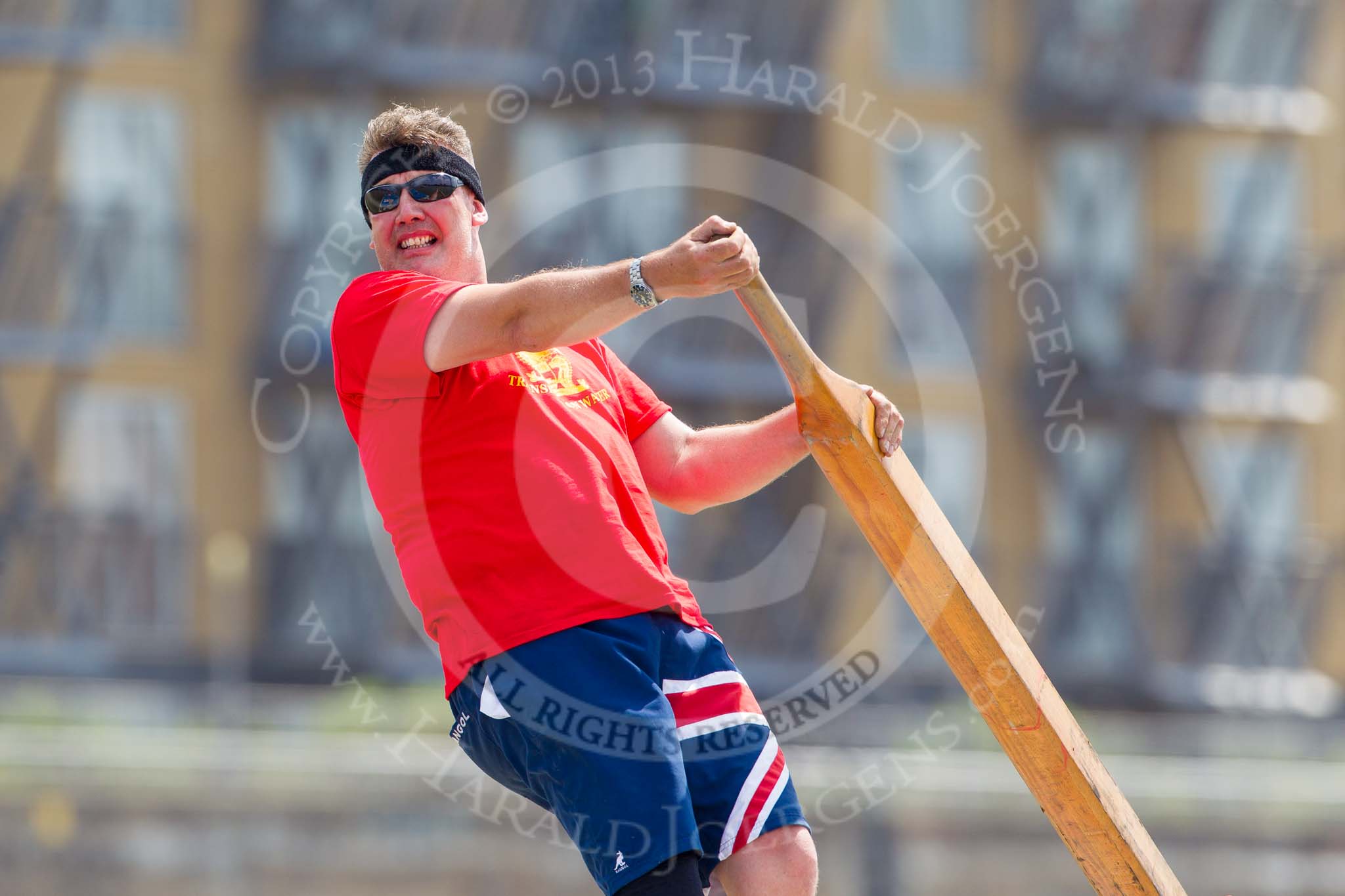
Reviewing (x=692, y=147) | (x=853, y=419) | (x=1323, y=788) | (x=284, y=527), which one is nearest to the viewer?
(x=853, y=419)

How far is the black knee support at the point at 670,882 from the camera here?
418 centimetres

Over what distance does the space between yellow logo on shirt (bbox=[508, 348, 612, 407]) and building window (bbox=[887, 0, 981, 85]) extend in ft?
54.8

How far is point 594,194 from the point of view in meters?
19.5

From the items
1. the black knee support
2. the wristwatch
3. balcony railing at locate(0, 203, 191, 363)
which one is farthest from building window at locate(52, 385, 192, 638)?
the wristwatch

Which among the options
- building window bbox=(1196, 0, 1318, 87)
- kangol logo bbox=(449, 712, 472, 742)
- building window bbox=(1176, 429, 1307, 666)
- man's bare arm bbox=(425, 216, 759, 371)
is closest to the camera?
man's bare arm bbox=(425, 216, 759, 371)

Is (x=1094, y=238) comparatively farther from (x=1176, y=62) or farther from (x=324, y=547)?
(x=324, y=547)

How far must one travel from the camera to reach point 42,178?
19.0 m

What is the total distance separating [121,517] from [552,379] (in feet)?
49.6

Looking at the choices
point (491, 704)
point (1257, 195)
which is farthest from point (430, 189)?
point (1257, 195)

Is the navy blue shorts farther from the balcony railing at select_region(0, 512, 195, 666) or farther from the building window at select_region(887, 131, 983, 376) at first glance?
the building window at select_region(887, 131, 983, 376)

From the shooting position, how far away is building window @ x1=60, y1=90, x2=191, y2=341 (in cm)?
1895

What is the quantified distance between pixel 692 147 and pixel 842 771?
31.9 feet

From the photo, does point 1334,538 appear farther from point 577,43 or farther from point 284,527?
point 284,527

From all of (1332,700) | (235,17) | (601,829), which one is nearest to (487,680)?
(601,829)
